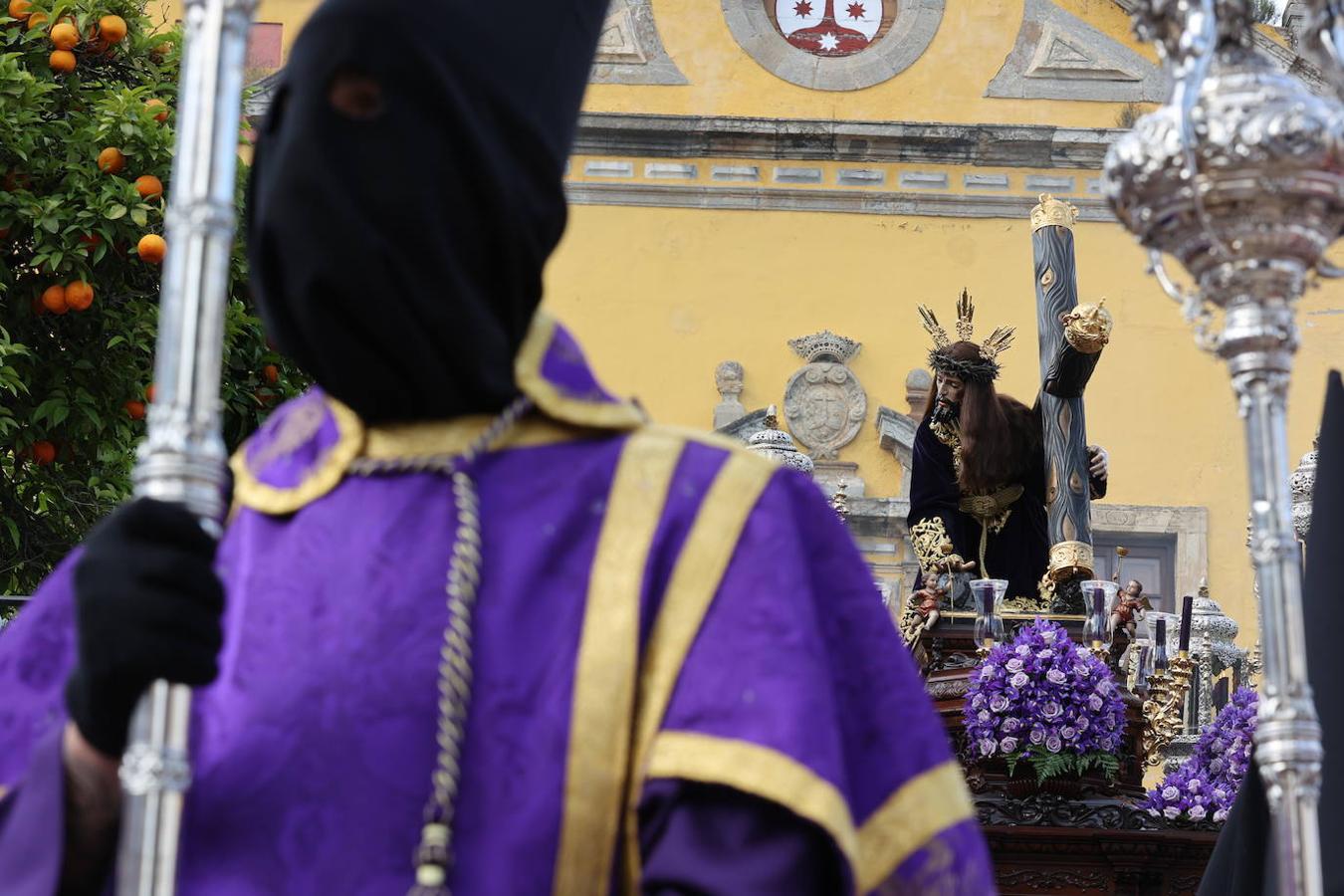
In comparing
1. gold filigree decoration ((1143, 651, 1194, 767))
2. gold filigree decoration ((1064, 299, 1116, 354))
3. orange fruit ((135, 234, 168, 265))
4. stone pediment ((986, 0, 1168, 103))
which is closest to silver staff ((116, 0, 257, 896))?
gold filigree decoration ((1143, 651, 1194, 767))

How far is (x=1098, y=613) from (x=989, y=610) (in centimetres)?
31

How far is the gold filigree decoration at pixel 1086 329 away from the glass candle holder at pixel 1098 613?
2.40 ft

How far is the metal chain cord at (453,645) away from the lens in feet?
6.54

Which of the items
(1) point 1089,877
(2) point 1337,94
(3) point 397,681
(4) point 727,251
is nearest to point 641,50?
(4) point 727,251

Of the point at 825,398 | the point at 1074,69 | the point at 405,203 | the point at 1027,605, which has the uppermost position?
the point at 1074,69

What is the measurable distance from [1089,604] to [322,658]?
4.71 metres

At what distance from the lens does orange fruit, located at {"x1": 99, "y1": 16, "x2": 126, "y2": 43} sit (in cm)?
788

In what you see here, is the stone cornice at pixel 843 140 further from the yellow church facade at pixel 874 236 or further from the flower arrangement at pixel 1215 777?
the flower arrangement at pixel 1215 777

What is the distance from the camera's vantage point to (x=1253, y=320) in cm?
276

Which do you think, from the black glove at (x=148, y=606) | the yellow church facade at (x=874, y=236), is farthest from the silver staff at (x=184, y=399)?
the yellow church facade at (x=874, y=236)

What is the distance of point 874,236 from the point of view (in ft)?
56.4

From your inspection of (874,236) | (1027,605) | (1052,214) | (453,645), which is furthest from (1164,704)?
(874,236)

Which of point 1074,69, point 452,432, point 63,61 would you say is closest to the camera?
point 452,432

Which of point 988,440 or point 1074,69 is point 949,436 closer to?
point 988,440
